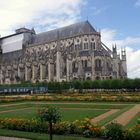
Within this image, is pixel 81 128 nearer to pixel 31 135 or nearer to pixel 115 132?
pixel 115 132

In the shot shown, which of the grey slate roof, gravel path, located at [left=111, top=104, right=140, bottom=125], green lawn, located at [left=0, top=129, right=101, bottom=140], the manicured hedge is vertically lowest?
green lawn, located at [left=0, top=129, right=101, bottom=140]

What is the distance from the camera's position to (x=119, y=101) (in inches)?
1394

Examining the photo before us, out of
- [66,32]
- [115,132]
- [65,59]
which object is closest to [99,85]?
[65,59]

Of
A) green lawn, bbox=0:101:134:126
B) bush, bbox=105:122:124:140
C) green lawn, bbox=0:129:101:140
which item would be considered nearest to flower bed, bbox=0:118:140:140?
bush, bbox=105:122:124:140

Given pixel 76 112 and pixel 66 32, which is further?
pixel 66 32

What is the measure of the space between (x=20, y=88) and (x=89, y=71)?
72.8ft

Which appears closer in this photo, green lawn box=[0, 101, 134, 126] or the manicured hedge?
green lawn box=[0, 101, 134, 126]

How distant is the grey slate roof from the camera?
93.4 m

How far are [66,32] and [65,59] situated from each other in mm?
12306

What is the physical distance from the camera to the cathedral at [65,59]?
86.3 meters

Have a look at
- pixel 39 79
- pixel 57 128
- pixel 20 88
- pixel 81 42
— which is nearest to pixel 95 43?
pixel 81 42

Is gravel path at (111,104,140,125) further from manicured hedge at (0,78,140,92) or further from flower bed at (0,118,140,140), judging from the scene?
manicured hedge at (0,78,140,92)

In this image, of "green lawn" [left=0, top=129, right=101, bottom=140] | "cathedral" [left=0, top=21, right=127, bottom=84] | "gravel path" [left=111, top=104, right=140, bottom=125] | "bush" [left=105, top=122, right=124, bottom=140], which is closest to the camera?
"bush" [left=105, top=122, right=124, bottom=140]

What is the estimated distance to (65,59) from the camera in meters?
90.5
